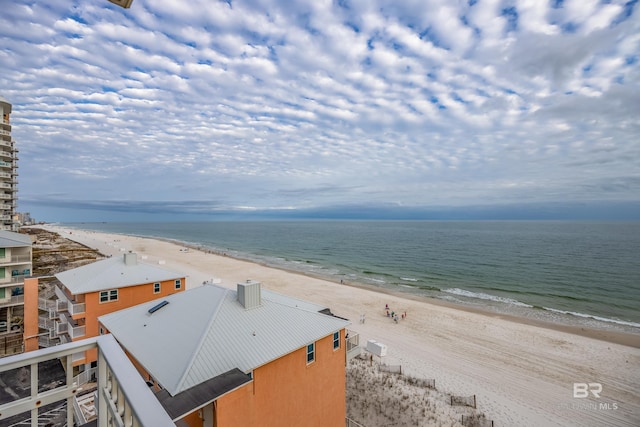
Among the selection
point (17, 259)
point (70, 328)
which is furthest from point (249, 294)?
point (17, 259)

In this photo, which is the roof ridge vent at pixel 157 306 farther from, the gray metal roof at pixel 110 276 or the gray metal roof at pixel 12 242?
the gray metal roof at pixel 12 242

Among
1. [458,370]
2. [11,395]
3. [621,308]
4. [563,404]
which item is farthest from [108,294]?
[621,308]

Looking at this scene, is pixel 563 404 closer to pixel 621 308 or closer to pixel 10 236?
pixel 621 308

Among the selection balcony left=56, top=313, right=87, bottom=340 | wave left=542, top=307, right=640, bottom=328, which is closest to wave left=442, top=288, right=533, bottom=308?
wave left=542, top=307, right=640, bottom=328

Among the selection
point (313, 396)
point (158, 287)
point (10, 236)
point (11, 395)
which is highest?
point (10, 236)

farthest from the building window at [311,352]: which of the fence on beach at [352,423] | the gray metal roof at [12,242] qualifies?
the gray metal roof at [12,242]
